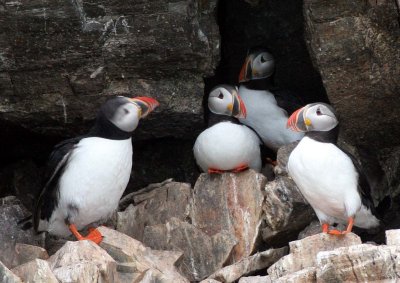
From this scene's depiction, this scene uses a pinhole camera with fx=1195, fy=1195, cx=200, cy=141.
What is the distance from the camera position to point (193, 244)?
299 inches

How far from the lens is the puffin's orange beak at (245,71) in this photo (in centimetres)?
910

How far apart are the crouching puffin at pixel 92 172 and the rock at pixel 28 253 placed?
0.47 m

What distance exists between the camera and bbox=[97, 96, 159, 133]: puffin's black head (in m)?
7.71

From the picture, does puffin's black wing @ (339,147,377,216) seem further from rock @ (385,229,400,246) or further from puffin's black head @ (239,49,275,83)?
puffin's black head @ (239,49,275,83)

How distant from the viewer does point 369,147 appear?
8.31 metres

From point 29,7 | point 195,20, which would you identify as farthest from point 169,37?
point 29,7

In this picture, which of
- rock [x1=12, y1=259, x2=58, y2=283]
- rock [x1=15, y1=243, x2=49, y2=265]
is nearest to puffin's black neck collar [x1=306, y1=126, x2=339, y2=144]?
rock [x1=15, y1=243, x2=49, y2=265]

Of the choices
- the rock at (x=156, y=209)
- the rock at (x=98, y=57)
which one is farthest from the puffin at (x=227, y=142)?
the rock at (x=156, y=209)

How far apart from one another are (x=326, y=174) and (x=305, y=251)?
2.40 ft

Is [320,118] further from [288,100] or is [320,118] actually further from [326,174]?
[288,100]

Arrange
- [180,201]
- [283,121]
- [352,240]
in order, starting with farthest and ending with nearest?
[283,121] → [180,201] → [352,240]

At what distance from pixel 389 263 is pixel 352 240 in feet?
3.33

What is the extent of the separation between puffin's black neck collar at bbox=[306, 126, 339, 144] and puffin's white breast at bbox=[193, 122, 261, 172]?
2.64 ft

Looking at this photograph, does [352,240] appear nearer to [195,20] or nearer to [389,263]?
[389,263]
